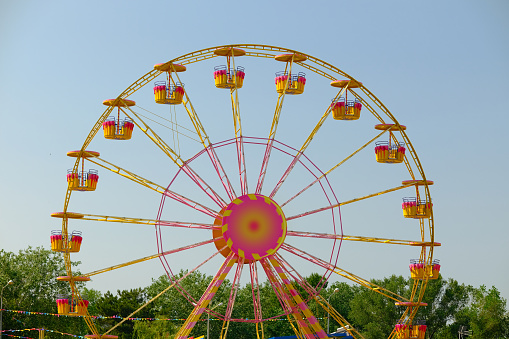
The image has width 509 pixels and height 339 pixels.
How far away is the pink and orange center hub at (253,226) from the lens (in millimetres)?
34656

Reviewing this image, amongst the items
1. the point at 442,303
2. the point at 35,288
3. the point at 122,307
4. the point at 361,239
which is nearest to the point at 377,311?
the point at 442,303

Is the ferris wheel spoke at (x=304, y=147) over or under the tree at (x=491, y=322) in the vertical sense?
over

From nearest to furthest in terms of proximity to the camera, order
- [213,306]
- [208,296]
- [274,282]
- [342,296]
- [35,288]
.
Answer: [208,296] → [274,282] → [35,288] → [213,306] → [342,296]

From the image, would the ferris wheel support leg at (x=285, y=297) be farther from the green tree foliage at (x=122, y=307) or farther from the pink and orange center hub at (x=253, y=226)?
the green tree foliage at (x=122, y=307)

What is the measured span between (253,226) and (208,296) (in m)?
3.03

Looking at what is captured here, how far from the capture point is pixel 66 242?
3794 cm

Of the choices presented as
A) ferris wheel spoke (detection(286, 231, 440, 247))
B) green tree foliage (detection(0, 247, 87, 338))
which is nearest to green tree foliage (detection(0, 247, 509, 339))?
green tree foliage (detection(0, 247, 87, 338))

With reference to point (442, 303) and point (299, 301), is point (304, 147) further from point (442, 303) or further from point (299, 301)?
point (442, 303)

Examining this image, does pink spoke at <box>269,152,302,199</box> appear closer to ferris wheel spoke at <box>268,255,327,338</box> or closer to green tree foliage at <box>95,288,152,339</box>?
ferris wheel spoke at <box>268,255,327,338</box>

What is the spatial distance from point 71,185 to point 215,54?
26.0 ft

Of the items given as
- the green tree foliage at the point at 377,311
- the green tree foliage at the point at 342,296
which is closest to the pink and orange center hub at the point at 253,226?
the green tree foliage at the point at 377,311

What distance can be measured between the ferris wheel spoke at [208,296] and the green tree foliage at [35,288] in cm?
4213

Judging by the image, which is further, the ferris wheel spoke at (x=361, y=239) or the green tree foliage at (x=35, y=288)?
the green tree foliage at (x=35, y=288)

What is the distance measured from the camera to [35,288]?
77.5m
